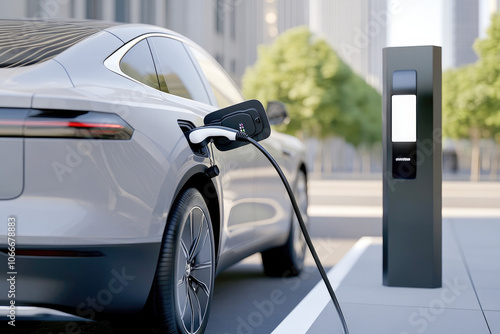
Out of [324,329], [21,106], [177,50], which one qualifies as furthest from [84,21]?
[324,329]

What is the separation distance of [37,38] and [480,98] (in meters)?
42.4

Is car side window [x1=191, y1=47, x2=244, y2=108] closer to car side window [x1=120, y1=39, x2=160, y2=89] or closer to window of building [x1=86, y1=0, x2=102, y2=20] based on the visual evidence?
car side window [x1=120, y1=39, x2=160, y2=89]

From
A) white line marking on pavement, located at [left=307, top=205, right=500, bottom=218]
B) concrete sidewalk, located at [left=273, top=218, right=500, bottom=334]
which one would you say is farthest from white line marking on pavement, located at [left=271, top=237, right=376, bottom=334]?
white line marking on pavement, located at [left=307, top=205, right=500, bottom=218]

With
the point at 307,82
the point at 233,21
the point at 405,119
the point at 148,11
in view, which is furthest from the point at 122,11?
the point at 405,119

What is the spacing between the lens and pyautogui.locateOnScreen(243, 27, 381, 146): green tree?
5147 cm

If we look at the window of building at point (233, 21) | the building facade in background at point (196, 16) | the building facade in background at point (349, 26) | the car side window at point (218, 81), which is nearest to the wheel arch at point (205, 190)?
the car side window at point (218, 81)

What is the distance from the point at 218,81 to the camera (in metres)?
5.46

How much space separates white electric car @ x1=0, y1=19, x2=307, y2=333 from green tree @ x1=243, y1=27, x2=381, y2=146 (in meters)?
46.8

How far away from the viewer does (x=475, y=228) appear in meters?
11.2

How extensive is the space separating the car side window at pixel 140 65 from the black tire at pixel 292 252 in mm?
2676

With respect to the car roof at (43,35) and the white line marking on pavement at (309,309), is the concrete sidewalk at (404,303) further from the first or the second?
the car roof at (43,35)

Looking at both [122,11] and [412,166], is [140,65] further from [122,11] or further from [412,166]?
[122,11]

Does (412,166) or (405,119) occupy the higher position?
(405,119)

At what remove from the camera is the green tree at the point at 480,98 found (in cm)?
4088
